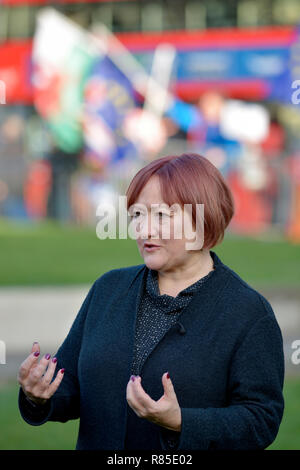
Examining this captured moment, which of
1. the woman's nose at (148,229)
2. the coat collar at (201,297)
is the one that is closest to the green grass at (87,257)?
the coat collar at (201,297)

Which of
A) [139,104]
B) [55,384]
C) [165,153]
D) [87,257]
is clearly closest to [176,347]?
[55,384]

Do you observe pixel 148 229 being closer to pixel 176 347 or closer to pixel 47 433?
pixel 176 347

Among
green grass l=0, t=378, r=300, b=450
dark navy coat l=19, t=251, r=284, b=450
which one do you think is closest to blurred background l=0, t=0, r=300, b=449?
green grass l=0, t=378, r=300, b=450

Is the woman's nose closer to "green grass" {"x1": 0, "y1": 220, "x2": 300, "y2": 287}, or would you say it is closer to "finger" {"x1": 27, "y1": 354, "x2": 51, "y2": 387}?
"finger" {"x1": 27, "y1": 354, "x2": 51, "y2": 387}

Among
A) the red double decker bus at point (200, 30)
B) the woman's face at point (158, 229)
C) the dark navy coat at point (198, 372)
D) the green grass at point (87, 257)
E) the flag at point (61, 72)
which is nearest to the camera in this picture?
the dark navy coat at point (198, 372)

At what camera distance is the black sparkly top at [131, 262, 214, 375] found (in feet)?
6.45

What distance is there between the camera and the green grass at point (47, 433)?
4.46 metres

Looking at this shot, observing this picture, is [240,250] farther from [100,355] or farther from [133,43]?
[100,355]

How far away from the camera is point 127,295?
2080mm

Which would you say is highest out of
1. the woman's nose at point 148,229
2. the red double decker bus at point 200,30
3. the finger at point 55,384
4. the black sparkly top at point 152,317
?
the red double decker bus at point 200,30

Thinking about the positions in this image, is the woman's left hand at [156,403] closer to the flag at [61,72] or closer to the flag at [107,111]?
the flag at [107,111]

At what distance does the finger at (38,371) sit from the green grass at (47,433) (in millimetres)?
2610

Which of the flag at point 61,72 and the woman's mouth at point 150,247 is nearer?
the woman's mouth at point 150,247

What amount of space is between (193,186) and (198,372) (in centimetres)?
49
